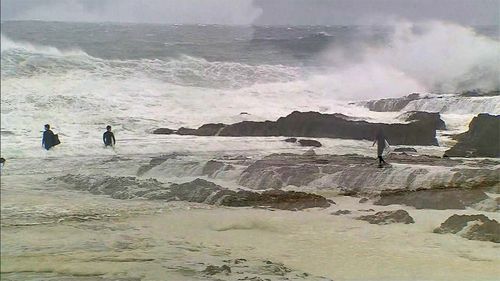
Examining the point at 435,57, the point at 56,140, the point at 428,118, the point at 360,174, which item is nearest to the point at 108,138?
the point at 56,140

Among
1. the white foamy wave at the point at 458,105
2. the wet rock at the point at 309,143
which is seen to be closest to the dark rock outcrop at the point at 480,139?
the white foamy wave at the point at 458,105

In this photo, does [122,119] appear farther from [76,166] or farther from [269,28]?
[269,28]

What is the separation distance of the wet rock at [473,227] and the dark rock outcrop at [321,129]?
0.38m

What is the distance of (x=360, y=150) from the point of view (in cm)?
259

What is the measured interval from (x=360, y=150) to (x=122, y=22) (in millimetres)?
1167

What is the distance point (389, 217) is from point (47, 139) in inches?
57.6

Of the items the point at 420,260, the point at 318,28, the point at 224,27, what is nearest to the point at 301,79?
the point at 318,28

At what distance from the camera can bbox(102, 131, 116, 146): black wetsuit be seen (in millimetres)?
2330

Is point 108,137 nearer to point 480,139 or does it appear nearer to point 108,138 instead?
point 108,138

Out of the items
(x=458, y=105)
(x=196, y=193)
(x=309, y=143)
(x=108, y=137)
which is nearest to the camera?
(x=108, y=137)

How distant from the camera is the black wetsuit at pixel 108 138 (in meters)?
2.33

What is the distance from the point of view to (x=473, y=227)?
98.7 inches

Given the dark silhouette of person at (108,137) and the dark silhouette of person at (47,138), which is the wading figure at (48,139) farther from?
the dark silhouette of person at (108,137)

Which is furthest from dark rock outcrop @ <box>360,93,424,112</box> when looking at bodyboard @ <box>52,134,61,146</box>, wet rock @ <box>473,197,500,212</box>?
bodyboard @ <box>52,134,61,146</box>
